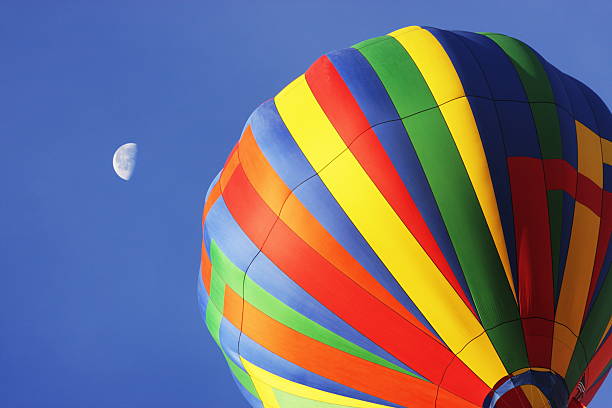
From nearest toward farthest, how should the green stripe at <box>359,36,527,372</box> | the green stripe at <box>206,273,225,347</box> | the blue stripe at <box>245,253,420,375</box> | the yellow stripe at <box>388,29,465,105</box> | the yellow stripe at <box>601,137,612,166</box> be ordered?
the green stripe at <box>359,36,527,372</box>, the blue stripe at <box>245,253,420,375</box>, the yellow stripe at <box>388,29,465,105</box>, the yellow stripe at <box>601,137,612,166</box>, the green stripe at <box>206,273,225,347</box>

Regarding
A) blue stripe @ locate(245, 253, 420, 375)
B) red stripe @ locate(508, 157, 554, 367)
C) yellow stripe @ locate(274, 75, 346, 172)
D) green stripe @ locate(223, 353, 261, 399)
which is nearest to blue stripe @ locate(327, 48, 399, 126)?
yellow stripe @ locate(274, 75, 346, 172)

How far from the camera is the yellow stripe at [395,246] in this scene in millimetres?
6551

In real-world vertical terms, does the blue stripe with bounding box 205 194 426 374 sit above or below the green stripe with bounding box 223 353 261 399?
above

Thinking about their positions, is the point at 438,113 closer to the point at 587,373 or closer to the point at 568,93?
the point at 568,93

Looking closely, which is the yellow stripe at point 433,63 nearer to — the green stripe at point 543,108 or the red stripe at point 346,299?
the green stripe at point 543,108

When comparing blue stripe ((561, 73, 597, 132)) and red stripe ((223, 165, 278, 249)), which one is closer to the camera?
red stripe ((223, 165, 278, 249))

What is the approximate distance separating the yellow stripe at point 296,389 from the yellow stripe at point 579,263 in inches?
66.3

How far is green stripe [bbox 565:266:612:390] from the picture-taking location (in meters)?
6.71

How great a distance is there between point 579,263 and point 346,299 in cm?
205

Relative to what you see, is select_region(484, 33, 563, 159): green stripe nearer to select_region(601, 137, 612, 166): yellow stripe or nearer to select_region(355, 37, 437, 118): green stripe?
select_region(601, 137, 612, 166): yellow stripe

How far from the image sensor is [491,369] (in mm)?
6434

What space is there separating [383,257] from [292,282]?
935 millimetres

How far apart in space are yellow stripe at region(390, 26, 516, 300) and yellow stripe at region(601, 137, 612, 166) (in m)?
1.69

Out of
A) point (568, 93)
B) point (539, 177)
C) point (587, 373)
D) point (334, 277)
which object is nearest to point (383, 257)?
point (334, 277)
